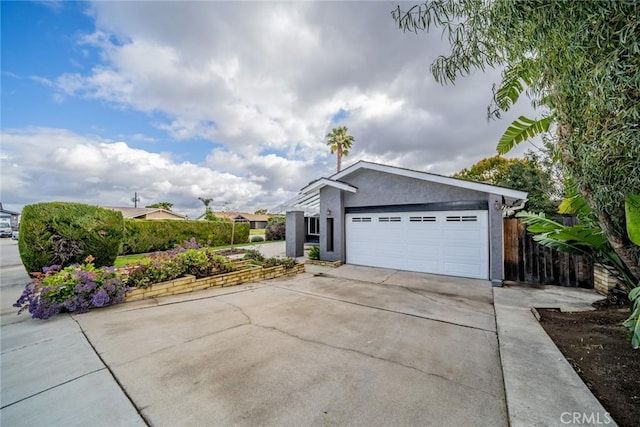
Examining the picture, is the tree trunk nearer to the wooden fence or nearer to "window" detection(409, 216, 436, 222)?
the wooden fence

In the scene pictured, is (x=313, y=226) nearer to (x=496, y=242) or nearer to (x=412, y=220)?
(x=412, y=220)

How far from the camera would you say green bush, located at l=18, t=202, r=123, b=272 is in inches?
293

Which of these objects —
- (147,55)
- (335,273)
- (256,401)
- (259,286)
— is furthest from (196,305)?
(147,55)

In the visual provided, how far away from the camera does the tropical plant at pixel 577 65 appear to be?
83.5 inches

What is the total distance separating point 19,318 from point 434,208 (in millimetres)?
11402

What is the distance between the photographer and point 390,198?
10320mm

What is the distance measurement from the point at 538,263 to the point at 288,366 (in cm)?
885

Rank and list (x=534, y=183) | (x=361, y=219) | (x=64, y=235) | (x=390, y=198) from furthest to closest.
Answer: (x=534, y=183) < (x=361, y=219) < (x=390, y=198) < (x=64, y=235)

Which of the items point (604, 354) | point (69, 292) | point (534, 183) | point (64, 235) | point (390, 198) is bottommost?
point (604, 354)

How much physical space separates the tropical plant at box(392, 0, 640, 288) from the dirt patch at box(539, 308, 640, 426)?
1.13 m

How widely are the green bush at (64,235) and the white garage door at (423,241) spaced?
9355mm

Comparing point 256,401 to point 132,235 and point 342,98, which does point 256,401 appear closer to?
point 342,98

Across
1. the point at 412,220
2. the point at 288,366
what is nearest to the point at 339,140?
the point at 412,220

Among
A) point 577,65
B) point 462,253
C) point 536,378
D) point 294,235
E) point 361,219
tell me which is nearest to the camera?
point 577,65
